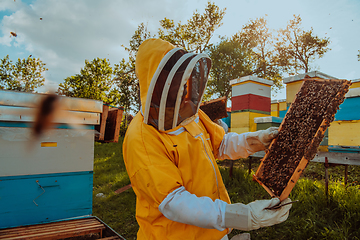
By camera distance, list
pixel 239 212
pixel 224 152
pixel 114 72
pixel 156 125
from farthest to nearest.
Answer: pixel 114 72 → pixel 224 152 → pixel 156 125 → pixel 239 212

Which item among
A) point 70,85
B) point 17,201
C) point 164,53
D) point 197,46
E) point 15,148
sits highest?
point 197,46

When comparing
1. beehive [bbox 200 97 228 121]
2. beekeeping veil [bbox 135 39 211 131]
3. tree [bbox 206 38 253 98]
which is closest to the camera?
beekeeping veil [bbox 135 39 211 131]

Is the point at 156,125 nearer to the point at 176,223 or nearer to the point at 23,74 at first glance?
the point at 176,223

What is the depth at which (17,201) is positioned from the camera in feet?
10.2

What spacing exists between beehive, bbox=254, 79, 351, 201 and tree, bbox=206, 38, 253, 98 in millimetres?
12504

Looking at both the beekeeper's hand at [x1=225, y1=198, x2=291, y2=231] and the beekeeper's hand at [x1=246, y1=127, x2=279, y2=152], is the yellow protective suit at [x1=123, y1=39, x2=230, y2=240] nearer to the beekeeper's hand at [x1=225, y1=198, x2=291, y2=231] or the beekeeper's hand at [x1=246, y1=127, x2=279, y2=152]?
the beekeeper's hand at [x1=225, y1=198, x2=291, y2=231]

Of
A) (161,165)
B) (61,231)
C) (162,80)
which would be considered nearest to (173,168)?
(161,165)

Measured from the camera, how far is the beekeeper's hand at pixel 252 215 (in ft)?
4.62

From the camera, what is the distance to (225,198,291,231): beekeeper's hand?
141cm

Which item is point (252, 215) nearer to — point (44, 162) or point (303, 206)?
point (303, 206)

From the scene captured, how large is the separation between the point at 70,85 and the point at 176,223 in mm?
18937

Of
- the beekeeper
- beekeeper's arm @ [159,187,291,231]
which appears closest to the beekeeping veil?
the beekeeper

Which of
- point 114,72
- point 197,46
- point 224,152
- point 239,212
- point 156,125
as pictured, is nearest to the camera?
point 239,212

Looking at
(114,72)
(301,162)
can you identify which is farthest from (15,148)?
(114,72)
